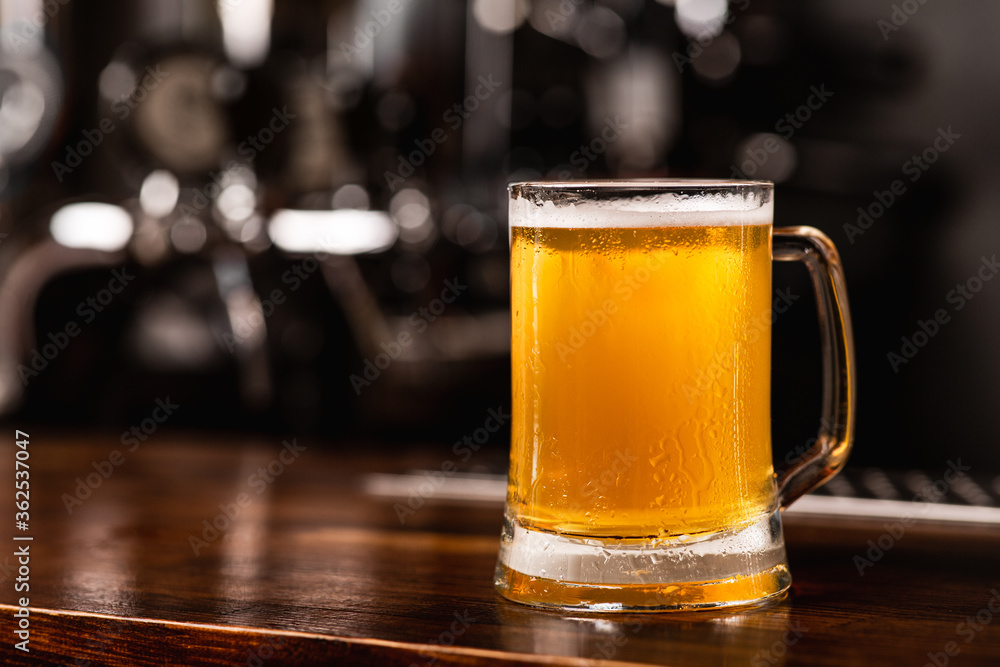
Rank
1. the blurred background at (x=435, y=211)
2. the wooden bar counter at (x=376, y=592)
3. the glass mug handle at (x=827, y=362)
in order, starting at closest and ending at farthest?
the wooden bar counter at (x=376, y=592), the glass mug handle at (x=827, y=362), the blurred background at (x=435, y=211)

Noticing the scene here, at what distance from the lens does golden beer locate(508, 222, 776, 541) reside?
64cm

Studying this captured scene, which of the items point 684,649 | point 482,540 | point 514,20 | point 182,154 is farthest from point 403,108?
point 684,649

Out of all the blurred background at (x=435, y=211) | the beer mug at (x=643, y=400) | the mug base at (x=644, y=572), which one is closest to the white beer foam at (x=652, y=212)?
the beer mug at (x=643, y=400)

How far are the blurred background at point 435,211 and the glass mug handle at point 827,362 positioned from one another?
1.88 meters

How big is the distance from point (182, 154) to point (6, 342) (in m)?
1.26

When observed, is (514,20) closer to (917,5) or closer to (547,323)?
(917,5)

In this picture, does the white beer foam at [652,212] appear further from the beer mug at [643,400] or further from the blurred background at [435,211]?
the blurred background at [435,211]

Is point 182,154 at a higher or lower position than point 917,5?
lower

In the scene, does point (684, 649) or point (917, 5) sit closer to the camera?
point (684, 649)

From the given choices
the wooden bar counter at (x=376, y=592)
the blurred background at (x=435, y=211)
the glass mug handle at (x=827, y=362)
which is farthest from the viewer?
the blurred background at (x=435, y=211)

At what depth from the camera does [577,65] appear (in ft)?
13.8

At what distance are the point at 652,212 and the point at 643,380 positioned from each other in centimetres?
10

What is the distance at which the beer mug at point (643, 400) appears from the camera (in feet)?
2.08

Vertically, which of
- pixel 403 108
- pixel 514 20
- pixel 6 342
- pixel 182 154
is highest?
pixel 514 20
